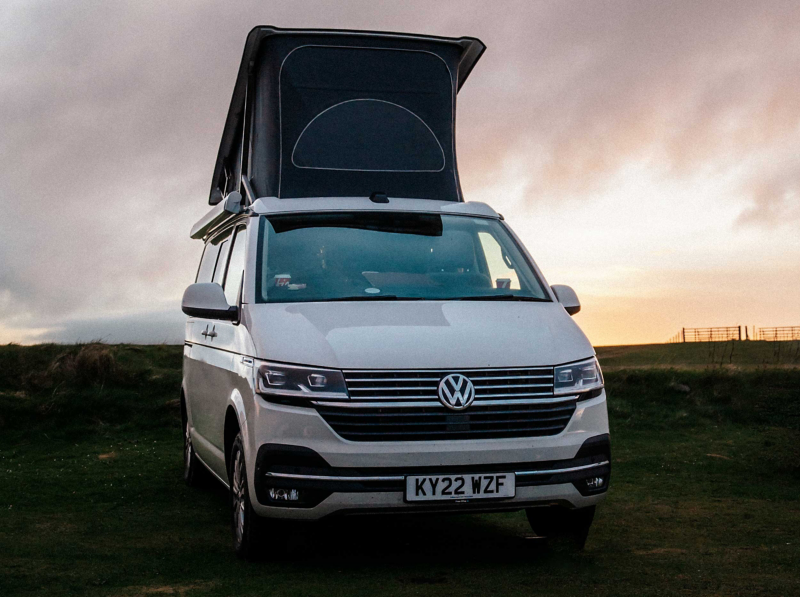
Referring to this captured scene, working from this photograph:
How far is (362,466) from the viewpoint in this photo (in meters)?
5.46

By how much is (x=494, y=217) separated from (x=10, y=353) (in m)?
12.8

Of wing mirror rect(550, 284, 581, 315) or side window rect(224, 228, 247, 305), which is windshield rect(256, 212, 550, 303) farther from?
side window rect(224, 228, 247, 305)

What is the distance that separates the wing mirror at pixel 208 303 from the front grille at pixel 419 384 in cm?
128

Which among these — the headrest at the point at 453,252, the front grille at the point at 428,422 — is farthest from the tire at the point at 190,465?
the front grille at the point at 428,422

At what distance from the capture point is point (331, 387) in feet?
18.1

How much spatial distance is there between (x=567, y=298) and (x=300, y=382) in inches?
85.0

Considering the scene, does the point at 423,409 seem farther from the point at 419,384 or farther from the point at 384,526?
the point at 384,526

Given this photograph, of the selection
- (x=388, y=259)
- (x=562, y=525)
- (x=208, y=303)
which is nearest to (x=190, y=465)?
(x=208, y=303)

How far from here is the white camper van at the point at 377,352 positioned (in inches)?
217

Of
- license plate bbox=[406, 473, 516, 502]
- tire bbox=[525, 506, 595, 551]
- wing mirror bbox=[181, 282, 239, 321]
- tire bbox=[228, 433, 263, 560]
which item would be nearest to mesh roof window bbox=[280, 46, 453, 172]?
wing mirror bbox=[181, 282, 239, 321]

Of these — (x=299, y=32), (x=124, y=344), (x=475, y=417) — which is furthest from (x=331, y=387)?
(x=124, y=344)

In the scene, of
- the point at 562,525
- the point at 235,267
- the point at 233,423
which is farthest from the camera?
the point at 235,267

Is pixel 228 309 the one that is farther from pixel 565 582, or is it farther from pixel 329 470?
pixel 565 582

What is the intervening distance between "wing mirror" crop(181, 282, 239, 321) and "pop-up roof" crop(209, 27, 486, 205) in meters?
1.81
